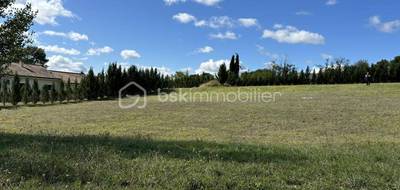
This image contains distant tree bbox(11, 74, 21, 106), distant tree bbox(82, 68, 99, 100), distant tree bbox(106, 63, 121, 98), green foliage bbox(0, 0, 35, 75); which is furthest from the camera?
distant tree bbox(106, 63, 121, 98)

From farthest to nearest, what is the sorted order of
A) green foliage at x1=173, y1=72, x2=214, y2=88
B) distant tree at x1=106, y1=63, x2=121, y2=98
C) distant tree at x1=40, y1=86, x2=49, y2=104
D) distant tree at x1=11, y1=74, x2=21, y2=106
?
green foliage at x1=173, y1=72, x2=214, y2=88, distant tree at x1=106, y1=63, x2=121, y2=98, distant tree at x1=40, y1=86, x2=49, y2=104, distant tree at x1=11, y1=74, x2=21, y2=106

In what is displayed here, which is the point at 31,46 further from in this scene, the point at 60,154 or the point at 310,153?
the point at 310,153

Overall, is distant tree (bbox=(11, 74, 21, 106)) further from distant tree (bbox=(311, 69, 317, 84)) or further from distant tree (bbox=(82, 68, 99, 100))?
distant tree (bbox=(311, 69, 317, 84))

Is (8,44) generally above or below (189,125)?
above

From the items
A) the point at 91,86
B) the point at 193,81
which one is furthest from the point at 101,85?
the point at 193,81

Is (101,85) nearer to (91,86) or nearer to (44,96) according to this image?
(91,86)

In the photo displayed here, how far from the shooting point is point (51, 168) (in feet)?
17.7

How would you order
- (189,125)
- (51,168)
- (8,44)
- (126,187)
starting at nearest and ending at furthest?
(126,187) → (51,168) → (8,44) → (189,125)

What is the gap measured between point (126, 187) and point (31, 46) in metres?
11.6

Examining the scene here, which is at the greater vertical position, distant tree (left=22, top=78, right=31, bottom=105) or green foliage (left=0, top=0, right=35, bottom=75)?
green foliage (left=0, top=0, right=35, bottom=75)

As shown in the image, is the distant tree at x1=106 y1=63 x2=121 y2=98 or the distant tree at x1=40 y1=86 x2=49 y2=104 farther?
the distant tree at x1=106 y1=63 x2=121 y2=98

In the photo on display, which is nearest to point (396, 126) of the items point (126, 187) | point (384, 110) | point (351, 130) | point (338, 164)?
point (351, 130)

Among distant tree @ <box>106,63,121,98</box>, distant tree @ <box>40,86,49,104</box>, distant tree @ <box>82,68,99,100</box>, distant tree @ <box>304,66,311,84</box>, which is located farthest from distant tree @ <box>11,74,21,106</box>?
distant tree @ <box>304,66,311,84</box>

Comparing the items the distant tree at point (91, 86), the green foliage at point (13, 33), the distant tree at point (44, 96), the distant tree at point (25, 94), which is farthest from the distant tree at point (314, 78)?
the green foliage at point (13, 33)
